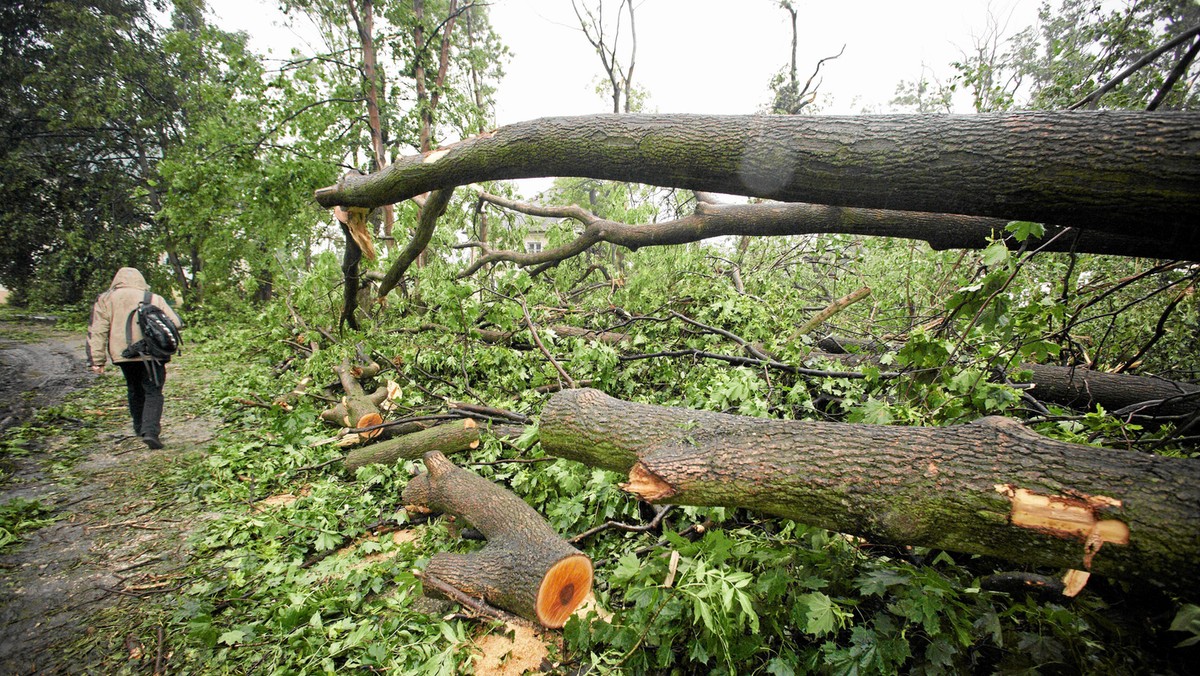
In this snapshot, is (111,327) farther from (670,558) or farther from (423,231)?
(670,558)

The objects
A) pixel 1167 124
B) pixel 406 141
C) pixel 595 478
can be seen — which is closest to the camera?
pixel 1167 124

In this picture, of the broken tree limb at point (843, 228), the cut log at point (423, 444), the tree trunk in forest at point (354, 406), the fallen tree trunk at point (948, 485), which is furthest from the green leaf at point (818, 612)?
the tree trunk in forest at point (354, 406)

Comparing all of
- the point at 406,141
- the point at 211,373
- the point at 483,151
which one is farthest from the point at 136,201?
the point at 483,151

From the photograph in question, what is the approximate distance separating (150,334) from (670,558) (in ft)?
17.4

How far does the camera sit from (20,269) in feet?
49.4

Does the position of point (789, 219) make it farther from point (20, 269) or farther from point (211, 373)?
point (20, 269)

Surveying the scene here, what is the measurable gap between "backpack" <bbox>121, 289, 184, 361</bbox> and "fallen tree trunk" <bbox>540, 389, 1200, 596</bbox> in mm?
4958

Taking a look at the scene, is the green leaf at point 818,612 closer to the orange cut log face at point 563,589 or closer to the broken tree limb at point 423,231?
the orange cut log face at point 563,589

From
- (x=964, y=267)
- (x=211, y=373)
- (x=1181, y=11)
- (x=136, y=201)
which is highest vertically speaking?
(x=1181, y=11)

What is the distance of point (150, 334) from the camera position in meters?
4.47

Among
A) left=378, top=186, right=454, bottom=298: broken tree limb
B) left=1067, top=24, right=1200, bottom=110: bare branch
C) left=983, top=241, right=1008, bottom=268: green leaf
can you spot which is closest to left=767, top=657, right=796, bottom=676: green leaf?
left=983, top=241, right=1008, bottom=268: green leaf

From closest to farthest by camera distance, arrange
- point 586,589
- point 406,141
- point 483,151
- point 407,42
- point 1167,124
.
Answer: point 1167,124
point 586,589
point 483,151
point 407,42
point 406,141

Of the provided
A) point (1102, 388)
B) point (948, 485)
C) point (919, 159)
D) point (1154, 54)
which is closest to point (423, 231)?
point (919, 159)

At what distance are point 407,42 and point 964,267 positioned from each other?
10889 millimetres
